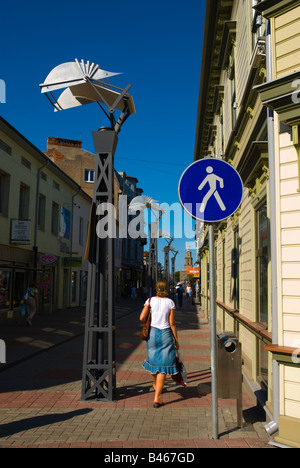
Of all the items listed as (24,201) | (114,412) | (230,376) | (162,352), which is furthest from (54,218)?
(230,376)

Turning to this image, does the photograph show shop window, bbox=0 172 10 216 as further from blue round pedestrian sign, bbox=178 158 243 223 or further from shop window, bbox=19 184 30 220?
blue round pedestrian sign, bbox=178 158 243 223

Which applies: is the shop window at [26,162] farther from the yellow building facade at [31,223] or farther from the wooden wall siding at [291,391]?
the wooden wall siding at [291,391]

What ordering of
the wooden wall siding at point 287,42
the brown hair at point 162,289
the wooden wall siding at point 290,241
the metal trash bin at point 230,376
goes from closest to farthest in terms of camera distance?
the wooden wall siding at point 290,241 → the wooden wall siding at point 287,42 → the metal trash bin at point 230,376 → the brown hair at point 162,289

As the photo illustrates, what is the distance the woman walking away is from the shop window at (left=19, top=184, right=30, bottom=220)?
15.5m

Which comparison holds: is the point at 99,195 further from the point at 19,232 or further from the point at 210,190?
the point at 19,232

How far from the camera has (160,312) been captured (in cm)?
623

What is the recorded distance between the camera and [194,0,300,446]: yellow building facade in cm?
456

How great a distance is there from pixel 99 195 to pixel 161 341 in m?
2.30

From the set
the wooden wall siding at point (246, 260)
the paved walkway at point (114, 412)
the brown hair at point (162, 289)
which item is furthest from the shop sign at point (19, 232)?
the brown hair at point (162, 289)

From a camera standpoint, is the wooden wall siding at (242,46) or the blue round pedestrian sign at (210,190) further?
the wooden wall siding at (242,46)

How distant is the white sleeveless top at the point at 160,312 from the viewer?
6211mm

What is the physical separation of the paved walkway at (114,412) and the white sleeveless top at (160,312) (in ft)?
3.33

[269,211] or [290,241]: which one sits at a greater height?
[269,211]

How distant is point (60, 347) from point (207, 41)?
10084mm
